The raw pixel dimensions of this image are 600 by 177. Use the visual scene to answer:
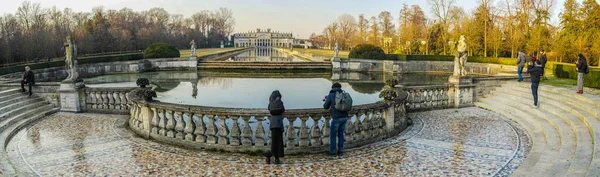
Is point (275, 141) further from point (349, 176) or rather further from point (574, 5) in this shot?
point (574, 5)

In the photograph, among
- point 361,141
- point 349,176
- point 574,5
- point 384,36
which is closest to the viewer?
point 349,176

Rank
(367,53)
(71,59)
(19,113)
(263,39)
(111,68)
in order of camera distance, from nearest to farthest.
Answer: (19,113)
(71,59)
(111,68)
(367,53)
(263,39)

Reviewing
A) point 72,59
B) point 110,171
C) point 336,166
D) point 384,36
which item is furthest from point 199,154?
point 384,36

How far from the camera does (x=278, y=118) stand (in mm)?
7324

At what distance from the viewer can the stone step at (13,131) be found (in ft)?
23.5

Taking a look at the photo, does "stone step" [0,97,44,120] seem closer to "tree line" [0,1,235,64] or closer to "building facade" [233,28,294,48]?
"tree line" [0,1,235,64]

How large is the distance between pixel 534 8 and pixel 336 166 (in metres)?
36.9

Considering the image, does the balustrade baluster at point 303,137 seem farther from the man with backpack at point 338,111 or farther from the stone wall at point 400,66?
the stone wall at point 400,66

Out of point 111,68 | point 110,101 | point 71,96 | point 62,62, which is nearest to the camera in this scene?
point 110,101

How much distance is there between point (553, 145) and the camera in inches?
322

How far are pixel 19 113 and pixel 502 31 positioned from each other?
42.4 meters

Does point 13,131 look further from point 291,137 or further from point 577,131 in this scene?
point 577,131

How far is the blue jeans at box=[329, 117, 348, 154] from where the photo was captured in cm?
787

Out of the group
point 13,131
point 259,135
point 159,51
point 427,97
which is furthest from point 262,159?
point 159,51
